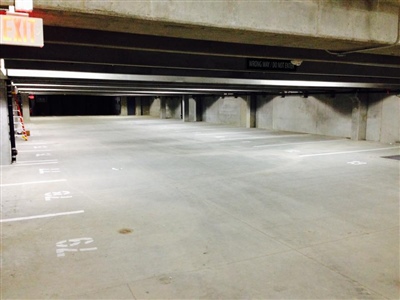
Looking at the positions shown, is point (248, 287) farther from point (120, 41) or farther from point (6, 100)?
point (6, 100)

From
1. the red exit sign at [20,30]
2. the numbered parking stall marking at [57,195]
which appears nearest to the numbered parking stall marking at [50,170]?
the numbered parking stall marking at [57,195]

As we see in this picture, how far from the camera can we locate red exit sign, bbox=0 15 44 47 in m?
2.74

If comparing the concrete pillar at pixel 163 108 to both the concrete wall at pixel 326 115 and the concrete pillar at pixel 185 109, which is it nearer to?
the concrete pillar at pixel 185 109

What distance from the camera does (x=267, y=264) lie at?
3.84m

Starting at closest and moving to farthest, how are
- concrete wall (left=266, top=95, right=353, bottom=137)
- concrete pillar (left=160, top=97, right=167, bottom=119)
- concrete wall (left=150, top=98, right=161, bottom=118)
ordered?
concrete wall (left=266, top=95, right=353, bottom=137) → concrete pillar (left=160, top=97, right=167, bottom=119) → concrete wall (left=150, top=98, right=161, bottom=118)

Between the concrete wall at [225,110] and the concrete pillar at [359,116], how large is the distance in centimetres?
855

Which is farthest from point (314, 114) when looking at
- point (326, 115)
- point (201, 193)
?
point (201, 193)

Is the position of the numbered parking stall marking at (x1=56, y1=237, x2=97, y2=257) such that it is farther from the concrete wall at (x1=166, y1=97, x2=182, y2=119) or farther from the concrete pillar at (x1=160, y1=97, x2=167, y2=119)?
the concrete pillar at (x1=160, y1=97, x2=167, y2=119)

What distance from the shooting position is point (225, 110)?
85.8 feet

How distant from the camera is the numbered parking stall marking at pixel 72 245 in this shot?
426 cm

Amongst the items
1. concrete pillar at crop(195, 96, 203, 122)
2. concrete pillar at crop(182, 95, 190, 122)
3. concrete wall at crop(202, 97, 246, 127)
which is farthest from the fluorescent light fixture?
concrete pillar at crop(182, 95, 190, 122)

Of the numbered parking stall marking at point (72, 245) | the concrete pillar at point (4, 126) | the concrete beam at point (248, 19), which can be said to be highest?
the concrete beam at point (248, 19)

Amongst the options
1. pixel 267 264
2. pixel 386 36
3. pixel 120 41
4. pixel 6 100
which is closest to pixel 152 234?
pixel 267 264

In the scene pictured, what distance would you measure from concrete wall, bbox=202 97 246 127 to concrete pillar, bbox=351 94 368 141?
8551 millimetres
